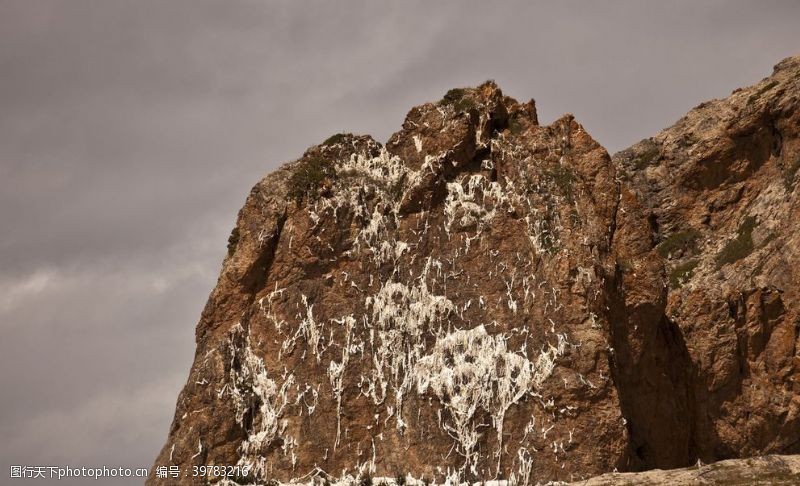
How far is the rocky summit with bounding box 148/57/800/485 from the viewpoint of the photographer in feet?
205

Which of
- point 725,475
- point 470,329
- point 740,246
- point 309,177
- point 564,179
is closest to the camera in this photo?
point 725,475

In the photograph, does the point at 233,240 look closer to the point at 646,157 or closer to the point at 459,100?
the point at 459,100

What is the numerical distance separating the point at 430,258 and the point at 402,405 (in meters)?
8.92

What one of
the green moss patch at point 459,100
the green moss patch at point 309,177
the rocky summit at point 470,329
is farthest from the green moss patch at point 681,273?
the green moss patch at point 309,177

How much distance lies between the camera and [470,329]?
65188 mm

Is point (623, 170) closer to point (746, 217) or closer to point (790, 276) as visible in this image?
point (746, 217)

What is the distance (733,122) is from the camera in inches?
3484

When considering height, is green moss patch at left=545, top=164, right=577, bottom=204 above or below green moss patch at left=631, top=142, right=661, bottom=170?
below

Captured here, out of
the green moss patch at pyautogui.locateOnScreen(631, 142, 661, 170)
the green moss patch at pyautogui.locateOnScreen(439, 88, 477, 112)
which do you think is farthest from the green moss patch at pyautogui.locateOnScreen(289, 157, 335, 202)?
the green moss patch at pyautogui.locateOnScreen(631, 142, 661, 170)

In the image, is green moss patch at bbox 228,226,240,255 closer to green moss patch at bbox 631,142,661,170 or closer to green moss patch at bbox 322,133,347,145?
green moss patch at bbox 322,133,347,145

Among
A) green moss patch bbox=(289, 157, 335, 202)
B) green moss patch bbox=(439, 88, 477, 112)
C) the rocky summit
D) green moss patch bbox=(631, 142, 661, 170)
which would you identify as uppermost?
green moss patch bbox=(631, 142, 661, 170)

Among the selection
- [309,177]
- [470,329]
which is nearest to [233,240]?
[309,177]

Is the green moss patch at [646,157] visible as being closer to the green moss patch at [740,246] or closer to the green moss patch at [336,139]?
the green moss patch at [740,246]

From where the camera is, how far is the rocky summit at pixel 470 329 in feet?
205
